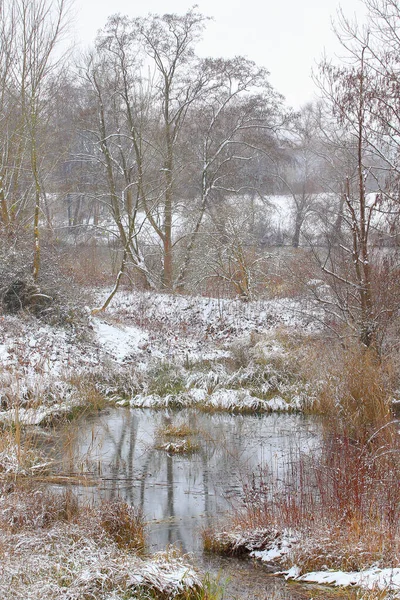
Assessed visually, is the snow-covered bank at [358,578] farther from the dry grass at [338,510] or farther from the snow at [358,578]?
the dry grass at [338,510]

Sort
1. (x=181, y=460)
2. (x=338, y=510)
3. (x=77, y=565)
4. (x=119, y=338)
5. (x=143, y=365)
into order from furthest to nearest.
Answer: (x=119, y=338)
(x=143, y=365)
(x=181, y=460)
(x=338, y=510)
(x=77, y=565)

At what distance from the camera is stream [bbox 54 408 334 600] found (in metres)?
6.00

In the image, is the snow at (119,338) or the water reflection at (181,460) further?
the snow at (119,338)

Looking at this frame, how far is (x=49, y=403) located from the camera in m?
11.8

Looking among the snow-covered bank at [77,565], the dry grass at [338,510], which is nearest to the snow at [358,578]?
the dry grass at [338,510]

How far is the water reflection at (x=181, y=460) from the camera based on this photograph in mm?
7305

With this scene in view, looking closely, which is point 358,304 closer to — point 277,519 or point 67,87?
point 277,519

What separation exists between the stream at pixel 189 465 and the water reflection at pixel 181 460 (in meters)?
0.01

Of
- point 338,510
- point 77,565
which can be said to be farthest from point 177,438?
point 77,565

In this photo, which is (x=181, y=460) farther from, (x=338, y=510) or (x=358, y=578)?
(x=358, y=578)

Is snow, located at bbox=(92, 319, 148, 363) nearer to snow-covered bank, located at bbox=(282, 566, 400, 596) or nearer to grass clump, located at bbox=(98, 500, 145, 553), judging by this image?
grass clump, located at bbox=(98, 500, 145, 553)

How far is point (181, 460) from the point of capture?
9.46 m

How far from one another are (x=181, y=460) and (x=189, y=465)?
0.29 m

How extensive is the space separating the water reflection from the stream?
1cm
